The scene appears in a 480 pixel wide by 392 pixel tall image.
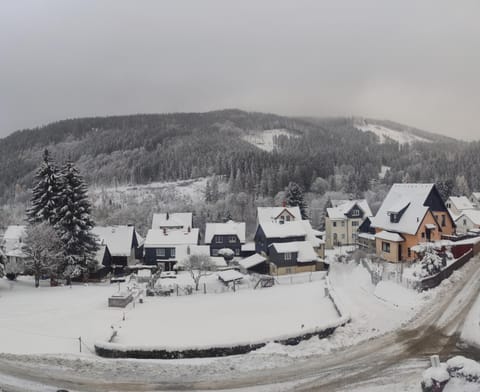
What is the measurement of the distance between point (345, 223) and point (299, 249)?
2087 cm

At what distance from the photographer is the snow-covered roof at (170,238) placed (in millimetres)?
57875

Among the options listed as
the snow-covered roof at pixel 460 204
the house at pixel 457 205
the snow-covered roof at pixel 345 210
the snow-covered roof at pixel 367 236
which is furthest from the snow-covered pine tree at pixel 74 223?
the snow-covered roof at pixel 460 204

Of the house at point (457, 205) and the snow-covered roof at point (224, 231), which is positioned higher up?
the house at point (457, 205)

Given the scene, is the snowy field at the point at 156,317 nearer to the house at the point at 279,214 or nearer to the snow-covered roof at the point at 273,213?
the snow-covered roof at the point at 273,213

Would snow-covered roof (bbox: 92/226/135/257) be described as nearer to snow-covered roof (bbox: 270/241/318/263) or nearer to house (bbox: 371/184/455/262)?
snow-covered roof (bbox: 270/241/318/263)

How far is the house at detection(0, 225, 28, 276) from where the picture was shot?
4291 cm

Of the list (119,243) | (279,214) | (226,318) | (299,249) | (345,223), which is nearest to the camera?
(226,318)

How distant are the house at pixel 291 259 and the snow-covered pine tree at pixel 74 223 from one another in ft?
68.8

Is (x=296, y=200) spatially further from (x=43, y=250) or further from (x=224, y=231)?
(x=43, y=250)

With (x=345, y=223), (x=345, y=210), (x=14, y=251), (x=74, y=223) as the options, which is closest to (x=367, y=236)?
(x=345, y=223)

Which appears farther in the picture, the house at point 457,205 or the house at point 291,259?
the house at point 457,205

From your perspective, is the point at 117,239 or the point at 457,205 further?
the point at 457,205

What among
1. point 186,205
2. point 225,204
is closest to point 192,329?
point 225,204

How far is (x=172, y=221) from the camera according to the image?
6781 centimetres
